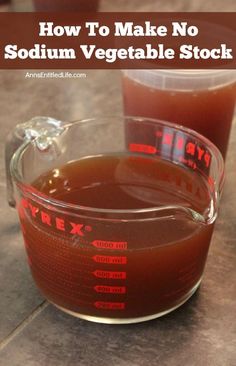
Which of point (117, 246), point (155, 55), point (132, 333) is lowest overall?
point (132, 333)

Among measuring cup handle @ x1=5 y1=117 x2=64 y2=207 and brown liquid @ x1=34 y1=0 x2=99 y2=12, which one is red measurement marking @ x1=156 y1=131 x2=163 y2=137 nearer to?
measuring cup handle @ x1=5 y1=117 x2=64 y2=207

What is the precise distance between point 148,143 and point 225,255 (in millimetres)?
163

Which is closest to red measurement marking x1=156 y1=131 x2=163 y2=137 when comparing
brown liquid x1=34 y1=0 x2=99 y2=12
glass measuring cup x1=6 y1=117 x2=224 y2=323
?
glass measuring cup x1=6 y1=117 x2=224 y2=323

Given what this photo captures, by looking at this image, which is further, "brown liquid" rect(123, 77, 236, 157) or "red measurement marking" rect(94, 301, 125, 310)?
"brown liquid" rect(123, 77, 236, 157)

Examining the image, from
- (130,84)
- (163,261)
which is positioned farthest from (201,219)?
(130,84)

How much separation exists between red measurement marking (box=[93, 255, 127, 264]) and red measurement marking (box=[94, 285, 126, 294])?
3 centimetres

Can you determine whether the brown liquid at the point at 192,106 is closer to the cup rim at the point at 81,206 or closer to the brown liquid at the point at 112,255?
the cup rim at the point at 81,206

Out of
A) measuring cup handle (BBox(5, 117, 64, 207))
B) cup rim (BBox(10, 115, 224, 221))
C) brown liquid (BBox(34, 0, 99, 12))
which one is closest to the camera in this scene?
cup rim (BBox(10, 115, 224, 221))

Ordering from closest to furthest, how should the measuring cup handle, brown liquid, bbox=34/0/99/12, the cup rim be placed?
the cup rim, the measuring cup handle, brown liquid, bbox=34/0/99/12

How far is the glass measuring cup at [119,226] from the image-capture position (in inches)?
22.1

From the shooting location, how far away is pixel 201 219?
571 millimetres

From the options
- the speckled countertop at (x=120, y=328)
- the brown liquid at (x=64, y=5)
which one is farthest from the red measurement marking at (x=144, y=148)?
the brown liquid at (x=64, y=5)

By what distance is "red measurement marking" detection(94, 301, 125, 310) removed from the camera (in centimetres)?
59

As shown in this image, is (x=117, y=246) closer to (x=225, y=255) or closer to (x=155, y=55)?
(x=225, y=255)
